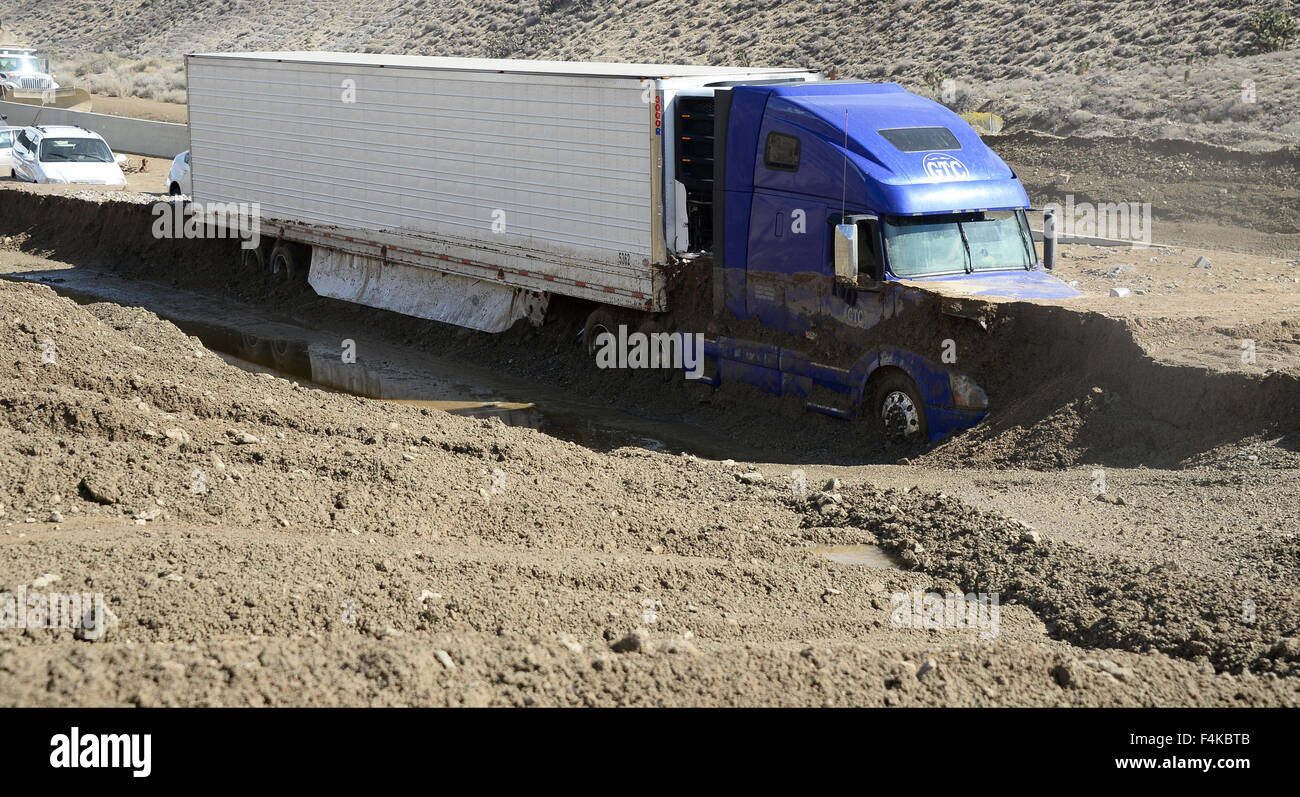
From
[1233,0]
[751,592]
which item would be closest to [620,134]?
[751,592]

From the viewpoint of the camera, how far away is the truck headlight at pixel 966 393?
1132cm

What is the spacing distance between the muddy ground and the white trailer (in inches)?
90.0

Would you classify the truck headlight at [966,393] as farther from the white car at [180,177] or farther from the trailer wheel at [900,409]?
the white car at [180,177]

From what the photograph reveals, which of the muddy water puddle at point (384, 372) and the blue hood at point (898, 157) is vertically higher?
the blue hood at point (898, 157)

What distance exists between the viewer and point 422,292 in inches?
710

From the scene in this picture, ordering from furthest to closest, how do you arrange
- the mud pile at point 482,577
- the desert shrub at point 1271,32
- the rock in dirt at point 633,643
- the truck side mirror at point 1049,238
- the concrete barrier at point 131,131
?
the concrete barrier at point 131,131 → the desert shrub at point 1271,32 → the truck side mirror at point 1049,238 → the rock in dirt at point 633,643 → the mud pile at point 482,577

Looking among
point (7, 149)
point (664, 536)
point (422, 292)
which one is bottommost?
point (664, 536)

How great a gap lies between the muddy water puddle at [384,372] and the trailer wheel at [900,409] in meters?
1.72

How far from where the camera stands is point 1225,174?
24016 millimetres

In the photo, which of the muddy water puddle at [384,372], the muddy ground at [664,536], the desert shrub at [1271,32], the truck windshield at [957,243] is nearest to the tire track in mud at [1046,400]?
the muddy ground at [664,536]

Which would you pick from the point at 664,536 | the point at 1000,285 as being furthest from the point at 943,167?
the point at 664,536

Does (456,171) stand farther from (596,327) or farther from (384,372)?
(596,327)

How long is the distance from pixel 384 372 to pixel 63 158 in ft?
53.0

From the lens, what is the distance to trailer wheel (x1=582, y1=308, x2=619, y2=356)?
595 inches
